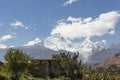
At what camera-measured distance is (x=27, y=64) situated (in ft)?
209

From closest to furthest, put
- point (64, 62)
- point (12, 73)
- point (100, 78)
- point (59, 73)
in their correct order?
point (100, 78), point (12, 73), point (64, 62), point (59, 73)

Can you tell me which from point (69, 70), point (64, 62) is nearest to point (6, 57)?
point (69, 70)

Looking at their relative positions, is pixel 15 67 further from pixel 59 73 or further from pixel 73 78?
pixel 59 73

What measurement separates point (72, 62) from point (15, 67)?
29.2 meters

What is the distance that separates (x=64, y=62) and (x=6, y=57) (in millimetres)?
33578

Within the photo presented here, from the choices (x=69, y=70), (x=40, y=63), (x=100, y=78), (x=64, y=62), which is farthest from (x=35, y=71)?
(x=100, y=78)

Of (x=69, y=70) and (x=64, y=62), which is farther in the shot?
(x=64, y=62)

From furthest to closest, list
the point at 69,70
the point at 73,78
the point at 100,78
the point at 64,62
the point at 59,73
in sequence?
the point at 59,73, the point at 64,62, the point at 69,70, the point at 73,78, the point at 100,78

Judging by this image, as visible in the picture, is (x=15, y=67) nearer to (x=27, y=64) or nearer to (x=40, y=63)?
(x=27, y=64)

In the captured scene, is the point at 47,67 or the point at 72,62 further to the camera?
the point at 47,67

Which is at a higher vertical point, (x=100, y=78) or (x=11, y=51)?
(x=11, y=51)

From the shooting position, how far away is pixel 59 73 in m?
108

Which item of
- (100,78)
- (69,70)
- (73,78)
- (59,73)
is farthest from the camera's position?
(59,73)

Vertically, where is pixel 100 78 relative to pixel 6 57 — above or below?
below
